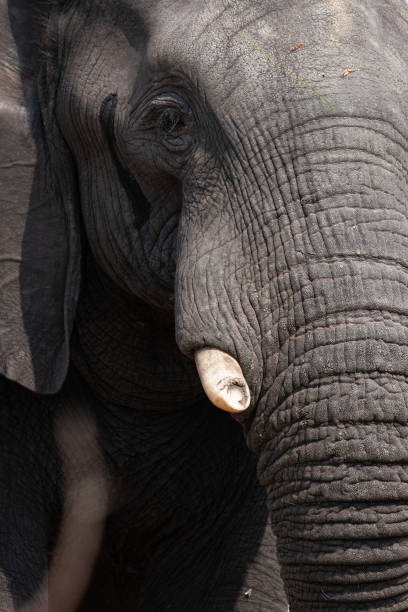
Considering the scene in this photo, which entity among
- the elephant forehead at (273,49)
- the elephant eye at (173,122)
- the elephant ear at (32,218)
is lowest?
the elephant ear at (32,218)

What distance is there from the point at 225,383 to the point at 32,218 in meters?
1.03

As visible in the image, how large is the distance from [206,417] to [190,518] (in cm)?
32

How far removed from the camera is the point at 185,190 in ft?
9.19

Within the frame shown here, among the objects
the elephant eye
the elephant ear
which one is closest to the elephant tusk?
the elephant eye

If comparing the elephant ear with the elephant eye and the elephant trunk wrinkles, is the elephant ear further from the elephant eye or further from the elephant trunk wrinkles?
the elephant trunk wrinkles

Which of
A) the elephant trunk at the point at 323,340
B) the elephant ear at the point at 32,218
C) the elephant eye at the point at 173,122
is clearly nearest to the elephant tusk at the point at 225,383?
the elephant trunk at the point at 323,340

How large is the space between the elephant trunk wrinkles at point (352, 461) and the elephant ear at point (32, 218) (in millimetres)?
984

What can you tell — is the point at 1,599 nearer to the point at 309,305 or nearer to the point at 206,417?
the point at 206,417

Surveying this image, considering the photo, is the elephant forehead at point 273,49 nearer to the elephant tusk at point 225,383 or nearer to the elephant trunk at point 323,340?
the elephant trunk at point 323,340

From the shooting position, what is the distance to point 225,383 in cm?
247

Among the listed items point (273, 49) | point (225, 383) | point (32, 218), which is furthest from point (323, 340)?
point (32, 218)

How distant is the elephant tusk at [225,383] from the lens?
2.45 meters

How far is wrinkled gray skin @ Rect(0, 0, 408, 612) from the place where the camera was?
2422 millimetres

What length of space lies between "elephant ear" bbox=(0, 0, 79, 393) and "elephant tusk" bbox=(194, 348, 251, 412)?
0.80 metres
